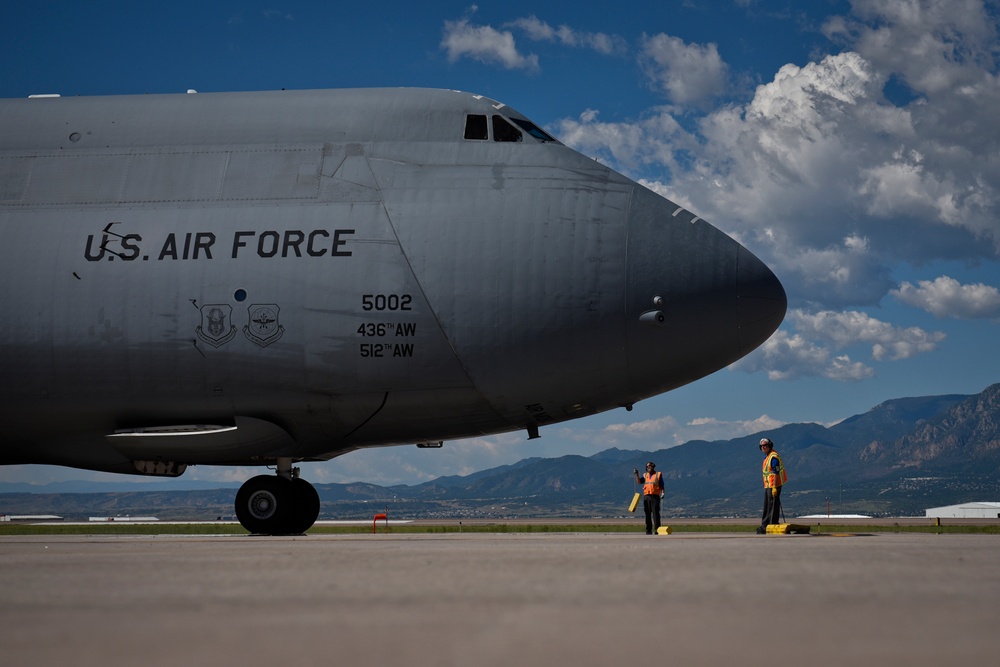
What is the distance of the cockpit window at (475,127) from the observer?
1888 cm

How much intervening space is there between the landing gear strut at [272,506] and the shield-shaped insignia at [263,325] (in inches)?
112

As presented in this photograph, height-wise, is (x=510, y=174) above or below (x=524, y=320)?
above

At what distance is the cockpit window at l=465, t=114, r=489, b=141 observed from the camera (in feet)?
61.9

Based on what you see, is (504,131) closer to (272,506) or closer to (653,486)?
(272,506)

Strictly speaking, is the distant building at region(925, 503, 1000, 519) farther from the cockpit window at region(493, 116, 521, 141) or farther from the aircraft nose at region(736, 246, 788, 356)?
the cockpit window at region(493, 116, 521, 141)

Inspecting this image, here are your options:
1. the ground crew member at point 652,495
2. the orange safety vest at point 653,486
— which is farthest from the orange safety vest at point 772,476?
the orange safety vest at point 653,486

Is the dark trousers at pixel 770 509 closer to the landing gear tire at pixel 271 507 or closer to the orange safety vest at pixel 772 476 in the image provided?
the orange safety vest at pixel 772 476

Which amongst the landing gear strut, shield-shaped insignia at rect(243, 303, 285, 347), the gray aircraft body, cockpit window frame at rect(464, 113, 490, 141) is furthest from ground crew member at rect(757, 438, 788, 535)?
shield-shaped insignia at rect(243, 303, 285, 347)

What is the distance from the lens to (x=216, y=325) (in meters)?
17.8

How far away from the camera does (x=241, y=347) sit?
58.4 feet

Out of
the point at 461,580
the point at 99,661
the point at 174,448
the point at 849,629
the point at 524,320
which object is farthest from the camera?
the point at 174,448

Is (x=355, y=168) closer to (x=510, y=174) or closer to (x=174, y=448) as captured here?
(x=510, y=174)

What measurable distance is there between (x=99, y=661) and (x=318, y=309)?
13623mm

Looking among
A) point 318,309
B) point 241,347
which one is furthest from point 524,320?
point 241,347
